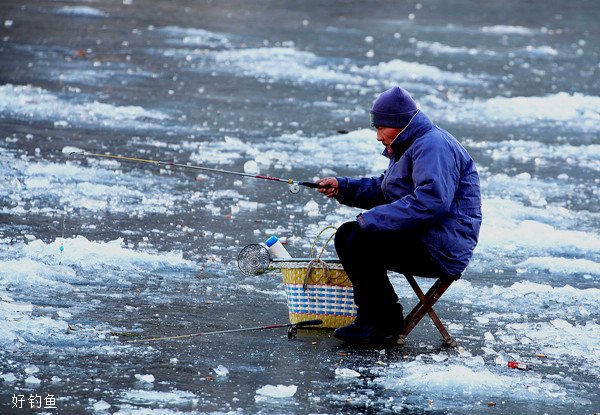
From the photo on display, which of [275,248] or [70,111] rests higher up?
[70,111]

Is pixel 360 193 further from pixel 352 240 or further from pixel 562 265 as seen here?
pixel 562 265

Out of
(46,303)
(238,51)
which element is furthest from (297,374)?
(238,51)

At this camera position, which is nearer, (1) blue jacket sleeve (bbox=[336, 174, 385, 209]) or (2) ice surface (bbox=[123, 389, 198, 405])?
(2) ice surface (bbox=[123, 389, 198, 405])

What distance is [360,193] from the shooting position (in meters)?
7.09

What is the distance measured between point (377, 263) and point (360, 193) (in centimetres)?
53

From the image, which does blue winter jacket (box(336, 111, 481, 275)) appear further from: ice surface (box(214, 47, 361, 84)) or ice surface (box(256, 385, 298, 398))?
ice surface (box(214, 47, 361, 84))

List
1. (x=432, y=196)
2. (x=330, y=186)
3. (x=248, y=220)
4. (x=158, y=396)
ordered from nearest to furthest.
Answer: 1. (x=158, y=396)
2. (x=432, y=196)
3. (x=330, y=186)
4. (x=248, y=220)

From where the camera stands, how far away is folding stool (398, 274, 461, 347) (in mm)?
6832

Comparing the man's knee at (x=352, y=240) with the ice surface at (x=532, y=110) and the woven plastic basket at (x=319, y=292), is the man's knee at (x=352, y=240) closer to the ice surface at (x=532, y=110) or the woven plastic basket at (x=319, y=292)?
the woven plastic basket at (x=319, y=292)

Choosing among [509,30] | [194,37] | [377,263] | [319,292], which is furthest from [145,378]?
[509,30]

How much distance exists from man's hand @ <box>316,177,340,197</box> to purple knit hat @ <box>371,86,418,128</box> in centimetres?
51

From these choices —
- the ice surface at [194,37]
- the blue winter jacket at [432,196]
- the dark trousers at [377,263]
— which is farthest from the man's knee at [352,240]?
the ice surface at [194,37]

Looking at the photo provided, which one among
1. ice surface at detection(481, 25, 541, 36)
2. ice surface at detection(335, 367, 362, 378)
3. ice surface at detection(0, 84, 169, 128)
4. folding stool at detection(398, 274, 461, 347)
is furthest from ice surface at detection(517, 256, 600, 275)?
ice surface at detection(481, 25, 541, 36)

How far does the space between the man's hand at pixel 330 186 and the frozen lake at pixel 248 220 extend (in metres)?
0.86
